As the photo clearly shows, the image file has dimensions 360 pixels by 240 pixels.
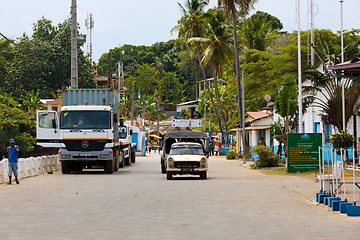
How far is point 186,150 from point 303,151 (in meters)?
6.19

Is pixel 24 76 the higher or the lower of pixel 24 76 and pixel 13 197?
the higher

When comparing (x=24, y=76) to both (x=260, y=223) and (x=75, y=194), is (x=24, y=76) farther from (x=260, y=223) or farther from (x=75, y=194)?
(x=260, y=223)

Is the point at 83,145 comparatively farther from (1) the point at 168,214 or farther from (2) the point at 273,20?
(2) the point at 273,20

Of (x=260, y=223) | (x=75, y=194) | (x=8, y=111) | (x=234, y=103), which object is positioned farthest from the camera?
(x=234, y=103)

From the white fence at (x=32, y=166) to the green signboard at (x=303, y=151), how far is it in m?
12.8

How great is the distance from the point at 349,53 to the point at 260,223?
19336 millimetres

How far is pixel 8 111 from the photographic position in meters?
50.2

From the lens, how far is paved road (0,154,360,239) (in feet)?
30.8

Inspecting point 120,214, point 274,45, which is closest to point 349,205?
point 120,214

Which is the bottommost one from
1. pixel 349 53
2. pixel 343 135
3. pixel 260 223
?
pixel 260 223

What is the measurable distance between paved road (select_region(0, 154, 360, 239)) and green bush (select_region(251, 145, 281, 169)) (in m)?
12.4

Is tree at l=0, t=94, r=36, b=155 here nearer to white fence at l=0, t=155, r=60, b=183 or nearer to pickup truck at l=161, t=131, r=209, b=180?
white fence at l=0, t=155, r=60, b=183

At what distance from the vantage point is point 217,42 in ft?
188

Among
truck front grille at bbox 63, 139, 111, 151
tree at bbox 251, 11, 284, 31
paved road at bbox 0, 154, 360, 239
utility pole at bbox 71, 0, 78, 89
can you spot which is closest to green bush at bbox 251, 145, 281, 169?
truck front grille at bbox 63, 139, 111, 151
